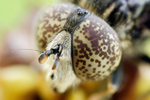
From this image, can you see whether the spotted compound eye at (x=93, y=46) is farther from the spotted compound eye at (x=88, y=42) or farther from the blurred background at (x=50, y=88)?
the blurred background at (x=50, y=88)

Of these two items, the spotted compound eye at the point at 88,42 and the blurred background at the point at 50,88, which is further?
the blurred background at the point at 50,88

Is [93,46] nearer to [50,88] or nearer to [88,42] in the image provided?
[88,42]

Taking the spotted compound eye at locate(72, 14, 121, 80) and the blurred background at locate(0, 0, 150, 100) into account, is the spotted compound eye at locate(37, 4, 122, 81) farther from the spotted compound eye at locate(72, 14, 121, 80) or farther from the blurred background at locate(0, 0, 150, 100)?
the blurred background at locate(0, 0, 150, 100)

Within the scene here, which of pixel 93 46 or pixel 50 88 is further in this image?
pixel 50 88

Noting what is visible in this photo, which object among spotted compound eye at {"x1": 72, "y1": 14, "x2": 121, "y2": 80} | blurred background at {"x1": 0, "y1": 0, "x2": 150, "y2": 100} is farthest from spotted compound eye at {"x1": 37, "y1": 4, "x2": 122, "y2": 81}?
blurred background at {"x1": 0, "y1": 0, "x2": 150, "y2": 100}

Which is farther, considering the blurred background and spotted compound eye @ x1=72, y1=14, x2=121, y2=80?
the blurred background

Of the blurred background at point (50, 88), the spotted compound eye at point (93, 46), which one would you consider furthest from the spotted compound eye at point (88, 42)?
the blurred background at point (50, 88)

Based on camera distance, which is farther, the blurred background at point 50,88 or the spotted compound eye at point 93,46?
the blurred background at point 50,88

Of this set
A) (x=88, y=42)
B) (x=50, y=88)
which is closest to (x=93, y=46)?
(x=88, y=42)
